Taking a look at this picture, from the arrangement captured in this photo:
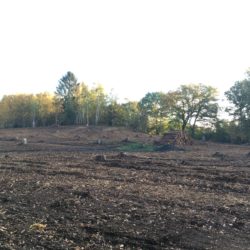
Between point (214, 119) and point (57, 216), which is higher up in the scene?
point (214, 119)

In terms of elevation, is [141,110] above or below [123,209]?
above

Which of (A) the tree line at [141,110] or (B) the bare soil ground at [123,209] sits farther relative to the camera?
(A) the tree line at [141,110]

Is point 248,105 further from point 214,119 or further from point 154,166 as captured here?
point 154,166

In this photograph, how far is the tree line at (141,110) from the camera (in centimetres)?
4616

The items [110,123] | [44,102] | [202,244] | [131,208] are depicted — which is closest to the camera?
[202,244]

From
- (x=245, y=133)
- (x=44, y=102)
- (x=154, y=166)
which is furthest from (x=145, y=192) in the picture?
(x=44, y=102)

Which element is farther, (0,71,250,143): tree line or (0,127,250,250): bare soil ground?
(0,71,250,143): tree line

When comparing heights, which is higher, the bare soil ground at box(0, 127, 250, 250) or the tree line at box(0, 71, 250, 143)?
the tree line at box(0, 71, 250, 143)

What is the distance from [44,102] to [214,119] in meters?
31.5

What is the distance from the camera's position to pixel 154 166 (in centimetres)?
1998

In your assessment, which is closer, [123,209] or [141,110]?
[123,209]

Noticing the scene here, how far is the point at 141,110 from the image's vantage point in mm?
60219

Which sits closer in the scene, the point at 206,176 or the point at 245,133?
the point at 206,176

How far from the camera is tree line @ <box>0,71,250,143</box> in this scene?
46.2 m
